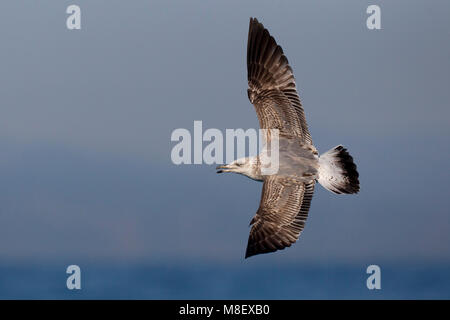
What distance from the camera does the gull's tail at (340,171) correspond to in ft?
30.1

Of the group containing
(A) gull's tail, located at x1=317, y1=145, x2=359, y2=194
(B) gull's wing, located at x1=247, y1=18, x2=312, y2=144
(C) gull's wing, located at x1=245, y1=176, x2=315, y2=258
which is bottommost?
(C) gull's wing, located at x1=245, y1=176, x2=315, y2=258

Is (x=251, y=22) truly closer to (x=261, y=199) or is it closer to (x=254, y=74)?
(x=254, y=74)

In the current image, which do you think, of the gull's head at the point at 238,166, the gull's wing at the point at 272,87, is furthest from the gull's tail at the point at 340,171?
the gull's head at the point at 238,166

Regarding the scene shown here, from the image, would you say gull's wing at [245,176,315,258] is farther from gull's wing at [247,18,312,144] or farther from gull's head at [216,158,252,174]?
gull's wing at [247,18,312,144]

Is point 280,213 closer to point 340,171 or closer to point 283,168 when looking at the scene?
point 283,168

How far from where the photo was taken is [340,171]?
30.3 ft

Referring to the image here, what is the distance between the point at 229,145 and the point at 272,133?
2.06ft

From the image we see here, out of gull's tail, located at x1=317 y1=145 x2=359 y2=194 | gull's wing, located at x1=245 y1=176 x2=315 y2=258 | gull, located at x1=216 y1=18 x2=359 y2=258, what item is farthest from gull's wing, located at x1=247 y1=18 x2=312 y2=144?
gull's wing, located at x1=245 y1=176 x2=315 y2=258

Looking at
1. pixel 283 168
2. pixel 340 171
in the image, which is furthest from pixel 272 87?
pixel 340 171

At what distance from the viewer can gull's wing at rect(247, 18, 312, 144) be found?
8.98m

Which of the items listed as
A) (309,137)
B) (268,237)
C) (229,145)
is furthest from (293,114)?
(268,237)

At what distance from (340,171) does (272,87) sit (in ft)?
4.97

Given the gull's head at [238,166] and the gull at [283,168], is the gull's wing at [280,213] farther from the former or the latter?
the gull's head at [238,166]

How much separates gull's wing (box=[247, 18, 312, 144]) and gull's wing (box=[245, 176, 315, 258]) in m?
0.69
